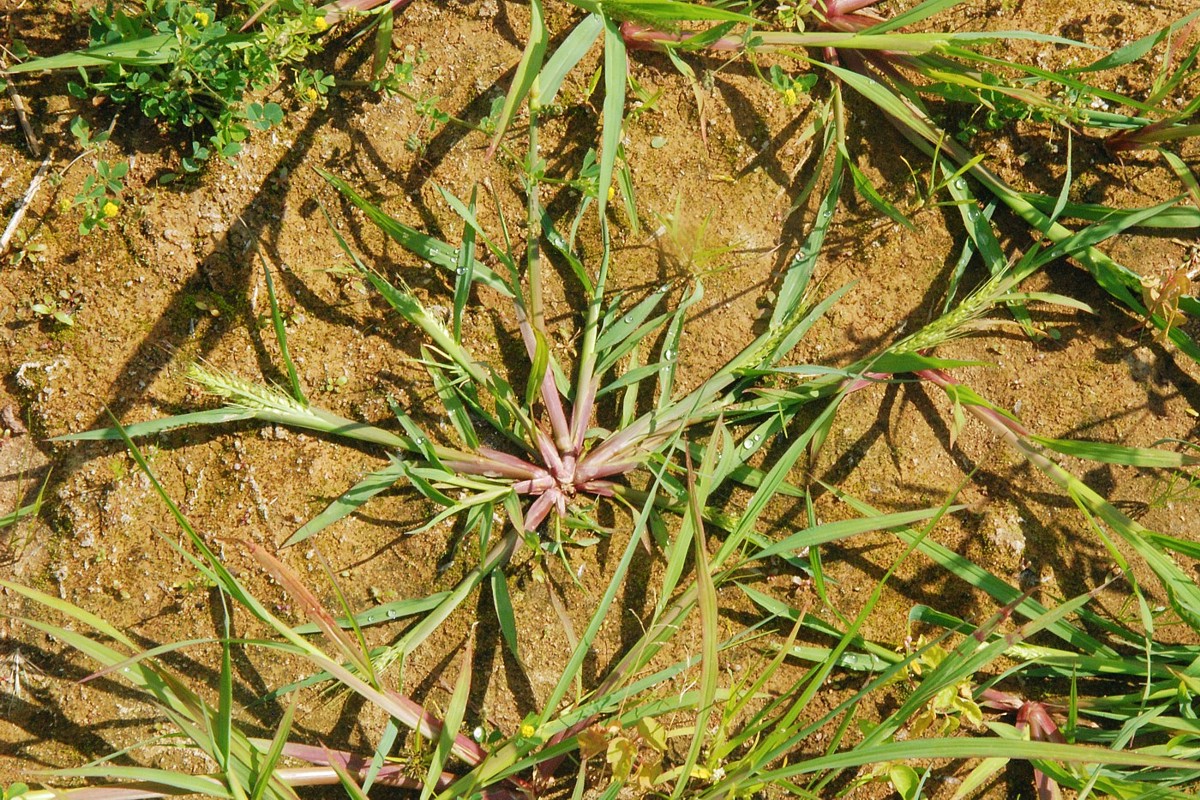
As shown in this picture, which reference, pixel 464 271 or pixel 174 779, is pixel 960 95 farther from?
pixel 174 779

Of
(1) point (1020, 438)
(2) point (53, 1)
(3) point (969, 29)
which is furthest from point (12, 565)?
(3) point (969, 29)

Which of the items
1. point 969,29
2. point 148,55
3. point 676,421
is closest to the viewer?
point 148,55

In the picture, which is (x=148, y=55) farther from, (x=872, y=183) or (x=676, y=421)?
(x=872, y=183)

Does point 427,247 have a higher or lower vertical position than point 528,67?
lower

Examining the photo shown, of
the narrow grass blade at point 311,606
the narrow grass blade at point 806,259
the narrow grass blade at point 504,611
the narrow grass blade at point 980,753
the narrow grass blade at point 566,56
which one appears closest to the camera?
the narrow grass blade at point 980,753

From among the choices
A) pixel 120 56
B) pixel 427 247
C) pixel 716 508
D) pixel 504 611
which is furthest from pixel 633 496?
pixel 120 56

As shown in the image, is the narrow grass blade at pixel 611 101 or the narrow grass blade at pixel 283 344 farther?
the narrow grass blade at pixel 283 344

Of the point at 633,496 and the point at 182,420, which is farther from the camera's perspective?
the point at 633,496

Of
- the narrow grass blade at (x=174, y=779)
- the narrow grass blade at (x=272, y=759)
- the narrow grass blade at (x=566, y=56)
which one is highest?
the narrow grass blade at (x=566, y=56)

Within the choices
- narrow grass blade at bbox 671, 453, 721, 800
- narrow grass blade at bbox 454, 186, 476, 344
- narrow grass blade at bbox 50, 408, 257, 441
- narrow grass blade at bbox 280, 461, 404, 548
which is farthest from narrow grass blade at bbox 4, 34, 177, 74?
narrow grass blade at bbox 671, 453, 721, 800

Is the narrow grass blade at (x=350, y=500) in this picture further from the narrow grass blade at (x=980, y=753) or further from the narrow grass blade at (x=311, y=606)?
the narrow grass blade at (x=980, y=753)

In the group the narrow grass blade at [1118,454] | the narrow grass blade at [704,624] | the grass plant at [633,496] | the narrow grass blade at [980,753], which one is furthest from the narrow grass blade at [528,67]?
the narrow grass blade at [1118,454]
